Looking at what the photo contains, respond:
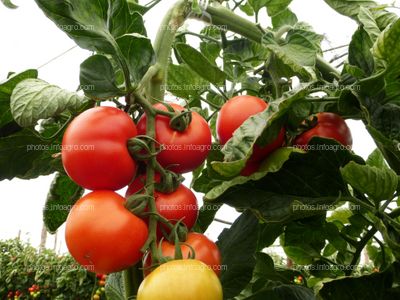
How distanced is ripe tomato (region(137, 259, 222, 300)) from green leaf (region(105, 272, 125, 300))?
0.24 meters

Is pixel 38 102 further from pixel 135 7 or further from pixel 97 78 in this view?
pixel 135 7

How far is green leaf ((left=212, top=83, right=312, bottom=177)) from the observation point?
0.45 metres

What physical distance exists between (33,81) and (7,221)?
41.3 feet

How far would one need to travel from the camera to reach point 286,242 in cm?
73

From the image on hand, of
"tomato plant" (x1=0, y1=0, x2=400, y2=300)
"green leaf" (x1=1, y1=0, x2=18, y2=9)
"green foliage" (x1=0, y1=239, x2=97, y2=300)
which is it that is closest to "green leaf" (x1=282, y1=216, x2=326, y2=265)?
"tomato plant" (x1=0, y1=0, x2=400, y2=300)

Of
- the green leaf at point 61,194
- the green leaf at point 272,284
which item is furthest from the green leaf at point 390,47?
the green leaf at point 61,194

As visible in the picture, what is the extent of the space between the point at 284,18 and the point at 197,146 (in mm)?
384

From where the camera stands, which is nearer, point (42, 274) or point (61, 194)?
point (61, 194)

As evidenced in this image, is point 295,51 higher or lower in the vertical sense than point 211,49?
higher

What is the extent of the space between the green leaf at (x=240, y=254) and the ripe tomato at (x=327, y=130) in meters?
0.12

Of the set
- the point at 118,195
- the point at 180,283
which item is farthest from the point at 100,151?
the point at 180,283

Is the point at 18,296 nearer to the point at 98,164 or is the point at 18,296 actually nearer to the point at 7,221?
the point at 98,164

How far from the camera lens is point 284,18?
0.80m

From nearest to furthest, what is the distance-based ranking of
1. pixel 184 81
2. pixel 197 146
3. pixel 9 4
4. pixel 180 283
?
pixel 180 283 < pixel 197 146 < pixel 9 4 < pixel 184 81
